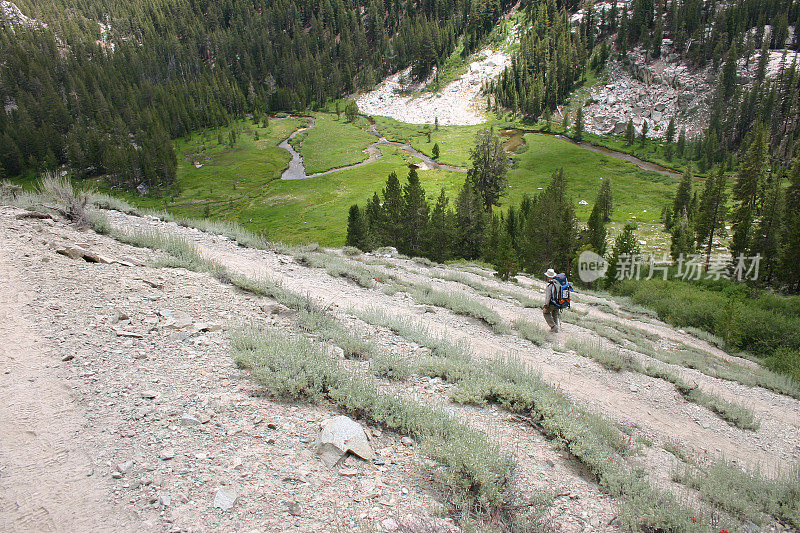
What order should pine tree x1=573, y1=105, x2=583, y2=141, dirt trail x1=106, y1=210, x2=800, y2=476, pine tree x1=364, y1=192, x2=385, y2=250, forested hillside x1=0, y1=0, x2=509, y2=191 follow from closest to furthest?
1. dirt trail x1=106, y1=210, x2=800, y2=476
2. pine tree x1=364, y1=192, x2=385, y2=250
3. forested hillside x1=0, y1=0, x2=509, y2=191
4. pine tree x1=573, y1=105, x2=583, y2=141

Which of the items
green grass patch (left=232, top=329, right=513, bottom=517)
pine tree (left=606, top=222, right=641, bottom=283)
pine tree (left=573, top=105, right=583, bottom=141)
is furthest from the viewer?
pine tree (left=573, top=105, right=583, bottom=141)

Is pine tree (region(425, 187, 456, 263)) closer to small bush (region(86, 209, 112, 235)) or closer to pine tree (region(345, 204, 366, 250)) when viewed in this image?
pine tree (region(345, 204, 366, 250))

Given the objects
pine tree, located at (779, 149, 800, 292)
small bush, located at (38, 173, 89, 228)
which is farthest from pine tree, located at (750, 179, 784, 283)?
small bush, located at (38, 173, 89, 228)

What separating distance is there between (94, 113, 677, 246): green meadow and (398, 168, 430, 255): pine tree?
19690 mm

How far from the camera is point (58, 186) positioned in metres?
15.2

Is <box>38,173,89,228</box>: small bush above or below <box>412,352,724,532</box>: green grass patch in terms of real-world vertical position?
above

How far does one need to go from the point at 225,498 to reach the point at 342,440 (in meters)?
1.72

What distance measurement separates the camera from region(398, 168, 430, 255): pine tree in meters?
57.0

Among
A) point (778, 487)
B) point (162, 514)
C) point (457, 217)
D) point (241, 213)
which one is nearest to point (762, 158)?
point (457, 217)

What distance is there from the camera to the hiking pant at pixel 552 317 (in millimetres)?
16156

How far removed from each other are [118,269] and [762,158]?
76.8 metres

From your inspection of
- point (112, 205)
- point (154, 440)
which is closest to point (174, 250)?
point (112, 205)

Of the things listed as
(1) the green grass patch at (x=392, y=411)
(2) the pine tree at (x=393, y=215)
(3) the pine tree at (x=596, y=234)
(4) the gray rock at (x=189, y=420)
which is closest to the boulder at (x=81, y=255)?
(1) the green grass patch at (x=392, y=411)

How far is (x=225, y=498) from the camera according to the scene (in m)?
4.68
